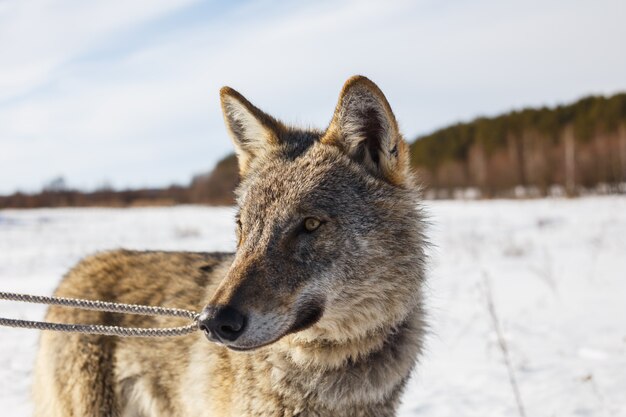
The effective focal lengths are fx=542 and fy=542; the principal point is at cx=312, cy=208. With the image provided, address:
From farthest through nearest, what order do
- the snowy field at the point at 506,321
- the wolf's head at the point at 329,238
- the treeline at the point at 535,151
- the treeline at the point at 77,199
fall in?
the treeline at the point at 77,199
the treeline at the point at 535,151
the snowy field at the point at 506,321
the wolf's head at the point at 329,238

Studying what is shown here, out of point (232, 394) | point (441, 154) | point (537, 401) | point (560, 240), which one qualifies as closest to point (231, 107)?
point (232, 394)

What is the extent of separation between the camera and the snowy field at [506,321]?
4836mm

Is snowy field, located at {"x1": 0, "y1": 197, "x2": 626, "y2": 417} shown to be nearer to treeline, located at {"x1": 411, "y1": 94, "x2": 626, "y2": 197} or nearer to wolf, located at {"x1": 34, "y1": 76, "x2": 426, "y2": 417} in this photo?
wolf, located at {"x1": 34, "y1": 76, "x2": 426, "y2": 417}

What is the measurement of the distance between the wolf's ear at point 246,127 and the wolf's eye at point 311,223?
2.69 ft

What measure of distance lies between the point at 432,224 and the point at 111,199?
47515 millimetres

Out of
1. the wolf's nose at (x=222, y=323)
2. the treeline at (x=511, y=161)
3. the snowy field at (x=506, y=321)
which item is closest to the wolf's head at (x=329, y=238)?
the wolf's nose at (x=222, y=323)

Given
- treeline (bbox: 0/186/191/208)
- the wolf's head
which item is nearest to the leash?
the wolf's head

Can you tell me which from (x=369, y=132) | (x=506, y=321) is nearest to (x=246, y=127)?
(x=369, y=132)

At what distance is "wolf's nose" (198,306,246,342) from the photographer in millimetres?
2209

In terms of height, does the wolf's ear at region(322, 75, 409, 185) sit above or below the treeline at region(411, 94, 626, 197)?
below

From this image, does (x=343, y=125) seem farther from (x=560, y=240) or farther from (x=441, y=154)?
(x=441, y=154)

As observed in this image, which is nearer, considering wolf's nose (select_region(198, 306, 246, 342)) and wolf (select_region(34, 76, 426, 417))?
wolf's nose (select_region(198, 306, 246, 342))

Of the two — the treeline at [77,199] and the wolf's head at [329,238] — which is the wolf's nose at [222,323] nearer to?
the wolf's head at [329,238]

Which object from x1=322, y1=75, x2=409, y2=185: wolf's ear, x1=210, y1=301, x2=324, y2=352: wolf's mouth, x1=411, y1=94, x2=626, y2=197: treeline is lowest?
x1=210, y1=301, x2=324, y2=352: wolf's mouth
